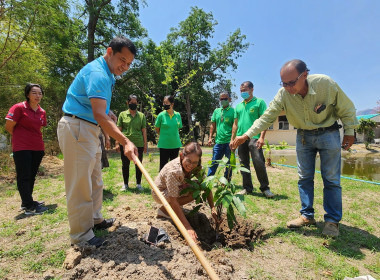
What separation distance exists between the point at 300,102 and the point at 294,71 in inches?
17.1

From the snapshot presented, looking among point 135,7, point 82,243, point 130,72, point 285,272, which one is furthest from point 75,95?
point 135,7

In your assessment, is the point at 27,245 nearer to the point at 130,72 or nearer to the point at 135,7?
the point at 130,72

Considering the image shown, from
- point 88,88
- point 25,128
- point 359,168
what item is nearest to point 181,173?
point 88,88

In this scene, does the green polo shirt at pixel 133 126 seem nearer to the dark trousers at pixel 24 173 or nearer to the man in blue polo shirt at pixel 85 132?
the dark trousers at pixel 24 173

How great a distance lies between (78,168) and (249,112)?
3.04 metres

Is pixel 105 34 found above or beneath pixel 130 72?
above

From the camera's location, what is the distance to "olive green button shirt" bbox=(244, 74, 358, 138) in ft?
8.07

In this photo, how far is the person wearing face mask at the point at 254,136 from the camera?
12.8 feet

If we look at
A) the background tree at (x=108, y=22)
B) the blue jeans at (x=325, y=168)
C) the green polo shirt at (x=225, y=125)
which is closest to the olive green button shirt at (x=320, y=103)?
the blue jeans at (x=325, y=168)

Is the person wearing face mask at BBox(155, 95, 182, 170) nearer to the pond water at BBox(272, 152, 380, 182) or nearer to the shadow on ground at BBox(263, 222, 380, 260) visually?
the shadow on ground at BBox(263, 222, 380, 260)

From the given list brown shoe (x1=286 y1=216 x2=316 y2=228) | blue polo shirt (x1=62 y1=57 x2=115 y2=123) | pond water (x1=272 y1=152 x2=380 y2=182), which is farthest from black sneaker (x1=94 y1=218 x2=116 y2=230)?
pond water (x1=272 y1=152 x2=380 y2=182)

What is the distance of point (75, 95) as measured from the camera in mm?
1990

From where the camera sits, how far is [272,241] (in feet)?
7.99

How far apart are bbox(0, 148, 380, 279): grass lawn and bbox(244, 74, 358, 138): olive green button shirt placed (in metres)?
1.22
